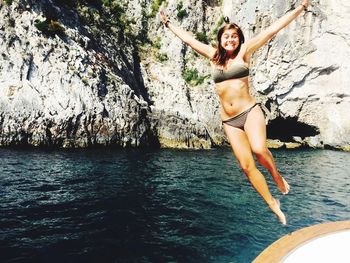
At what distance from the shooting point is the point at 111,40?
3681 cm

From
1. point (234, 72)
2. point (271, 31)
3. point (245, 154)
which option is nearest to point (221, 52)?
point (234, 72)

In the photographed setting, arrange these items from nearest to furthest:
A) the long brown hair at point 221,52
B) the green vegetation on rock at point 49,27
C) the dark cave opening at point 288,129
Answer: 1. the long brown hair at point 221,52
2. the green vegetation on rock at point 49,27
3. the dark cave opening at point 288,129

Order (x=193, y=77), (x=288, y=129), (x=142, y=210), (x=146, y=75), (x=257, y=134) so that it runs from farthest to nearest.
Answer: (x=288, y=129)
(x=193, y=77)
(x=146, y=75)
(x=142, y=210)
(x=257, y=134)

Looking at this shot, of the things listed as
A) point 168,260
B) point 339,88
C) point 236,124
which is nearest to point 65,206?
point 168,260

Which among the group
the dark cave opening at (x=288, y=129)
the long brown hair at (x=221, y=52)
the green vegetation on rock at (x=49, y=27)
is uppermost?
the green vegetation on rock at (x=49, y=27)

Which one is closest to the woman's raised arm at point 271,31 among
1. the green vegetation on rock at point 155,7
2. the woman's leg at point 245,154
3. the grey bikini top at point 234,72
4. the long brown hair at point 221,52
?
the long brown hair at point 221,52

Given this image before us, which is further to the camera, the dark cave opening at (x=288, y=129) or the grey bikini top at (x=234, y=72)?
the dark cave opening at (x=288, y=129)

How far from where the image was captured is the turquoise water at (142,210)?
843 cm

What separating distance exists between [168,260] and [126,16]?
38846 mm

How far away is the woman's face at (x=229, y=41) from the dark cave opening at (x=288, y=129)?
133ft

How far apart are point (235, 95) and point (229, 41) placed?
0.75m

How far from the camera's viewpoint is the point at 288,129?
46.6 metres

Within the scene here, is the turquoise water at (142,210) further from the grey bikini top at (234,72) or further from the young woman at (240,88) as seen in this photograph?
the grey bikini top at (234,72)

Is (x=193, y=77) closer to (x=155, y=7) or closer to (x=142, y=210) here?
(x=155, y=7)
